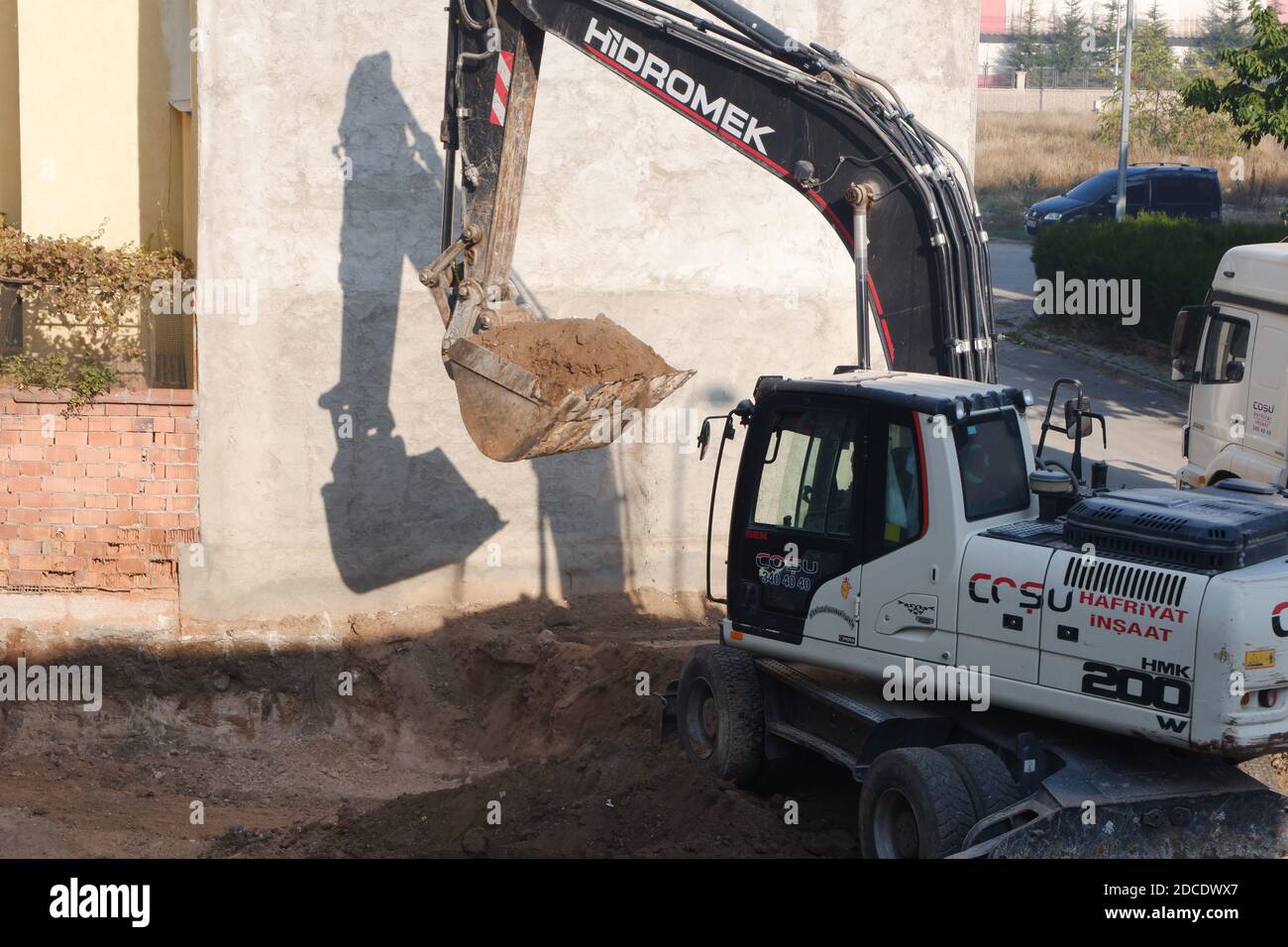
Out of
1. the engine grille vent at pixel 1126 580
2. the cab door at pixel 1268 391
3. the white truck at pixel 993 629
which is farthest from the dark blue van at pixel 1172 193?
the engine grille vent at pixel 1126 580

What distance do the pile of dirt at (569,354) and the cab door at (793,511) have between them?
2.80 feet

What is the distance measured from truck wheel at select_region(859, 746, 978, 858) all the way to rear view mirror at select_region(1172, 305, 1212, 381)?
7.13m

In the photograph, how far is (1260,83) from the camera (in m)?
18.2

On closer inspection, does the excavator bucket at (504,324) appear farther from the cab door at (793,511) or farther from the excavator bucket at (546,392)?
the cab door at (793,511)

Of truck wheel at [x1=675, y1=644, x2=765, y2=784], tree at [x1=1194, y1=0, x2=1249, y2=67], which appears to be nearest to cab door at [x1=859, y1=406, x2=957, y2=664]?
truck wheel at [x1=675, y1=644, x2=765, y2=784]

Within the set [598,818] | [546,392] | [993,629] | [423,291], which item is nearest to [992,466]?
[993,629]

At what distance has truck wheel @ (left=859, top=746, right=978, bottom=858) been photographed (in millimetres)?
6906

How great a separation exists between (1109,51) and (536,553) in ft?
192

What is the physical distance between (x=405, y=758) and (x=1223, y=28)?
229ft

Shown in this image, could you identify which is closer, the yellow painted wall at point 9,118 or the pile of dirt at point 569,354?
the pile of dirt at point 569,354

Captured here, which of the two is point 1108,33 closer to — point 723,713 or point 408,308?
point 408,308

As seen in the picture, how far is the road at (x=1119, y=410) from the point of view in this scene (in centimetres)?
1784

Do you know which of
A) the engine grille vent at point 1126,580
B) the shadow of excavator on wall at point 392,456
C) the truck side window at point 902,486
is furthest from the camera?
the shadow of excavator on wall at point 392,456
